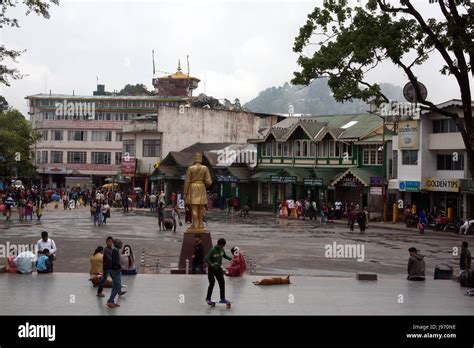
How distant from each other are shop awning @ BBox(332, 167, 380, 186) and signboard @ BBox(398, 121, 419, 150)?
12.5 ft

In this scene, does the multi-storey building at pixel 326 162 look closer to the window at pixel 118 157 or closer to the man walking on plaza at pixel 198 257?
the man walking on plaza at pixel 198 257

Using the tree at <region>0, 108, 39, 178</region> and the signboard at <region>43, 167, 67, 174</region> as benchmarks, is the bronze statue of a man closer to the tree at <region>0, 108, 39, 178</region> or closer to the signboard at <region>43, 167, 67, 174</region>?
the tree at <region>0, 108, 39, 178</region>

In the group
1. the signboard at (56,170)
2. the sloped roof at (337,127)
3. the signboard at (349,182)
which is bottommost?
the signboard at (349,182)

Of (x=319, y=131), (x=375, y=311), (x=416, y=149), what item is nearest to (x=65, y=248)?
(x=375, y=311)

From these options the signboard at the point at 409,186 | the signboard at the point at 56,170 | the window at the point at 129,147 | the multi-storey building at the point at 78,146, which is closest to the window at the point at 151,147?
the window at the point at 129,147

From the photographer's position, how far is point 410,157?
167ft

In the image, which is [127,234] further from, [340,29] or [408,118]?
[408,118]

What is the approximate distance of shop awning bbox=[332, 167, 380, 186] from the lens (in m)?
53.8

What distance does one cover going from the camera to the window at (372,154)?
181 ft

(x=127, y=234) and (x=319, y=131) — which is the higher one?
(x=319, y=131)

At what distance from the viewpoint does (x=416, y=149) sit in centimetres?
5006

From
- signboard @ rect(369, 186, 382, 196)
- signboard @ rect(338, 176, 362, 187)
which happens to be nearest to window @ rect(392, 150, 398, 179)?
signboard @ rect(369, 186, 382, 196)

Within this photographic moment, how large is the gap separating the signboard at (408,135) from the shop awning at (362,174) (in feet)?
12.5
